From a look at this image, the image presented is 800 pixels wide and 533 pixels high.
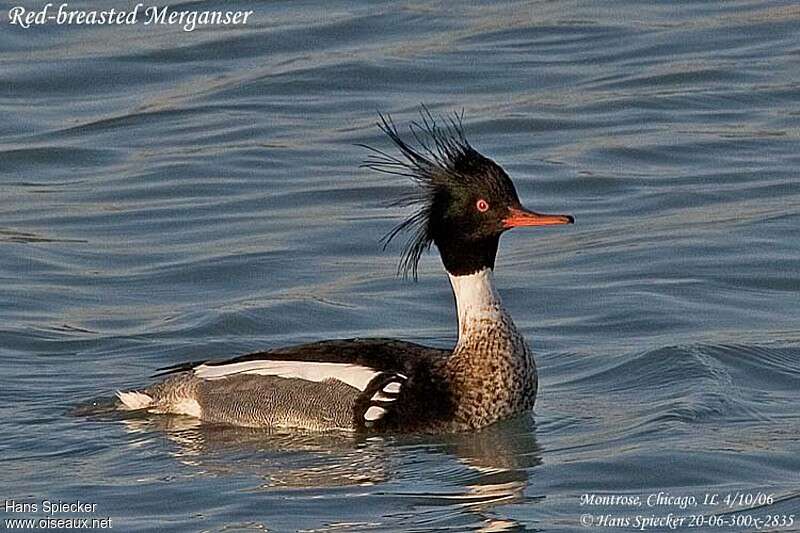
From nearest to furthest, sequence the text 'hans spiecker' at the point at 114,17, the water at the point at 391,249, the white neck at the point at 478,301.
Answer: the water at the point at 391,249
the white neck at the point at 478,301
the text 'hans spiecker' at the point at 114,17

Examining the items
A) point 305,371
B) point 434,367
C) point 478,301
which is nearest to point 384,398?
point 434,367

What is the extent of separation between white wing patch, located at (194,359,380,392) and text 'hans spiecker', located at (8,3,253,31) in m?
10.8

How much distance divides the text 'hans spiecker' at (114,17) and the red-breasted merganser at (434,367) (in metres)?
10.9

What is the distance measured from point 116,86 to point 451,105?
3.18 metres

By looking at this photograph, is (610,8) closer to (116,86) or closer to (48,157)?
(116,86)

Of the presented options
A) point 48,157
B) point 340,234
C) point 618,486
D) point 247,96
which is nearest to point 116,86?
point 247,96

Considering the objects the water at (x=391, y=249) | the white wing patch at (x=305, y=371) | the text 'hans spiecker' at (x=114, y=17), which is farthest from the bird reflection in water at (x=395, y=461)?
the text 'hans spiecker' at (x=114, y=17)

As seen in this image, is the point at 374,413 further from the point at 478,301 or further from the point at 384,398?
the point at 478,301

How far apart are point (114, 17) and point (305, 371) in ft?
37.8

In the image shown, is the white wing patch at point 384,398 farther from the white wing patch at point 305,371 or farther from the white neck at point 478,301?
the white neck at point 478,301

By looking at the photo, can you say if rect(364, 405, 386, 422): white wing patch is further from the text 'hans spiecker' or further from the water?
the text 'hans spiecker'

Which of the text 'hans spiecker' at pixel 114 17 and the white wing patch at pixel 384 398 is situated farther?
the text 'hans spiecker' at pixel 114 17

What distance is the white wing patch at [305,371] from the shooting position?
10.4 metres

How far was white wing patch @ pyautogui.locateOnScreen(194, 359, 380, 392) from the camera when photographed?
1036cm
